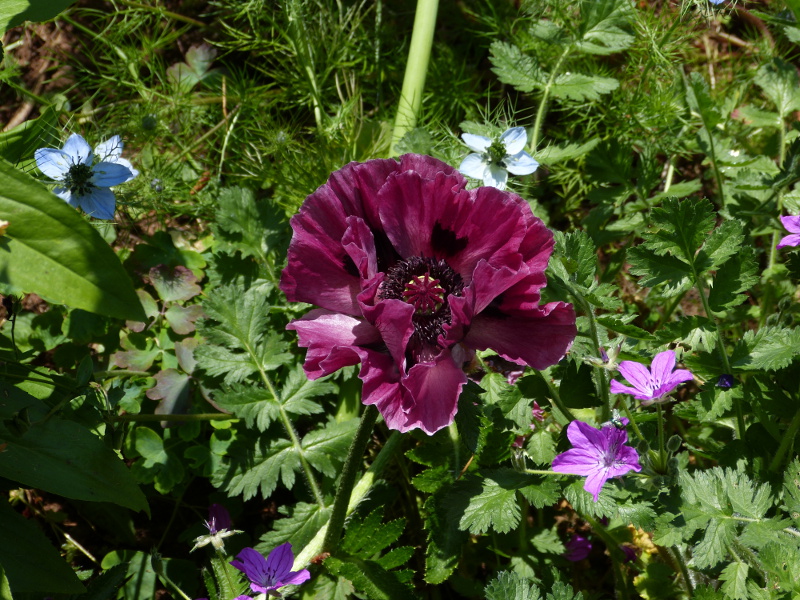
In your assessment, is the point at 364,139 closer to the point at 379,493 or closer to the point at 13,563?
the point at 379,493

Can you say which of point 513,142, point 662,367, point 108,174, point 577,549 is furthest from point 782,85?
point 108,174

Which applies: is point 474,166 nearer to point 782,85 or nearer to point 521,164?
point 521,164

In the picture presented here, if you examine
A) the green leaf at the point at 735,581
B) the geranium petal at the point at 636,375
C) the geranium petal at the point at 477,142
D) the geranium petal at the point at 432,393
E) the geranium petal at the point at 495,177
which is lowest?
A: the green leaf at the point at 735,581

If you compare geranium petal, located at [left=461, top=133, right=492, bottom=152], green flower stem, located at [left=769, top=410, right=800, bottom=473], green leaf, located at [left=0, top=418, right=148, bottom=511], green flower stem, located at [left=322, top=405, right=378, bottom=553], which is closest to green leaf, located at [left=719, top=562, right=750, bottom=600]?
green flower stem, located at [left=769, top=410, right=800, bottom=473]

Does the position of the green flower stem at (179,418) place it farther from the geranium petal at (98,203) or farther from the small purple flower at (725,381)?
the small purple flower at (725,381)

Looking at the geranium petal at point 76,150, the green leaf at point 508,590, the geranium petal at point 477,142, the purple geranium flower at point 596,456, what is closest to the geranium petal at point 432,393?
the purple geranium flower at point 596,456
